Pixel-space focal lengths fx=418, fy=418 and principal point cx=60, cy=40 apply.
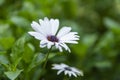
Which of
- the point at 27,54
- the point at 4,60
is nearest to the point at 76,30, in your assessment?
the point at 27,54

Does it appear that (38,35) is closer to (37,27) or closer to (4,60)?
(37,27)

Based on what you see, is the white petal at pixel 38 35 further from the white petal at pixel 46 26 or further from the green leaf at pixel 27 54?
the green leaf at pixel 27 54

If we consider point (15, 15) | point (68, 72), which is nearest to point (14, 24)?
point (15, 15)

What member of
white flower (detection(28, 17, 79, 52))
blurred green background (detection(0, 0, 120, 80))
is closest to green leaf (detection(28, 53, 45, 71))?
blurred green background (detection(0, 0, 120, 80))

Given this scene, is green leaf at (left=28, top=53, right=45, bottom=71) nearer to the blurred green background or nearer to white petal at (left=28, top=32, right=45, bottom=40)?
the blurred green background

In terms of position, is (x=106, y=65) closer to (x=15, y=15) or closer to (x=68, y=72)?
(x=15, y=15)

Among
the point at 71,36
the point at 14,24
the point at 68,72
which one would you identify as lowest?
the point at 68,72
